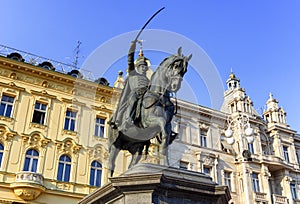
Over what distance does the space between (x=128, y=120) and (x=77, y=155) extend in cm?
1656

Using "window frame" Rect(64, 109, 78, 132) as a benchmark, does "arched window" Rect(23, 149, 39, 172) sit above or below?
below

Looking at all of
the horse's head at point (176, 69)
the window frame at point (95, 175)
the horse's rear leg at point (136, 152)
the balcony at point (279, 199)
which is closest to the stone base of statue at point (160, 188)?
the horse's rear leg at point (136, 152)

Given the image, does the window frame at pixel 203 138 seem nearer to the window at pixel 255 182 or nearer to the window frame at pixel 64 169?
the window at pixel 255 182

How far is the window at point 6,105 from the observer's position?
2139 cm

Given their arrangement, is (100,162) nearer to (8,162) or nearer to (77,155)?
(77,155)

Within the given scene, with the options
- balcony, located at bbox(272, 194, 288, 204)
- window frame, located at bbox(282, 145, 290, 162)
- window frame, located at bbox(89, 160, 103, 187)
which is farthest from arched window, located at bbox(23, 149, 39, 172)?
window frame, located at bbox(282, 145, 290, 162)

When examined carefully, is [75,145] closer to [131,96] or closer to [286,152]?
[131,96]

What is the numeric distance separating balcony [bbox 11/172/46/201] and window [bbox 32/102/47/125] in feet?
13.0

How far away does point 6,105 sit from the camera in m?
21.6

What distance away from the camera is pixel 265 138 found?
3192 cm

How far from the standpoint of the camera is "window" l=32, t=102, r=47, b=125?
22.4 metres

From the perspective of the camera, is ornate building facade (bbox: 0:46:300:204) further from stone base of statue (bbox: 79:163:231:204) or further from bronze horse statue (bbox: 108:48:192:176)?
stone base of statue (bbox: 79:163:231:204)

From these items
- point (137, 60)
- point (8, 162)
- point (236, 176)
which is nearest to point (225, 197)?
point (137, 60)

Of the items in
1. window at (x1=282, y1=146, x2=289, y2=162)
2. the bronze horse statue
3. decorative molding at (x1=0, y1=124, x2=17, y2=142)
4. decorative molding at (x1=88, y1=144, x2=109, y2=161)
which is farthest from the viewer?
window at (x1=282, y1=146, x2=289, y2=162)
